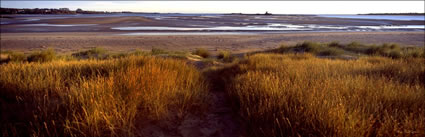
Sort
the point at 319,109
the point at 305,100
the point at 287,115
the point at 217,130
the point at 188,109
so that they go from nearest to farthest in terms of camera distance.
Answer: the point at 319,109, the point at 287,115, the point at 305,100, the point at 217,130, the point at 188,109

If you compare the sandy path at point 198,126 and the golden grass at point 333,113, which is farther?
the sandy path at point 198,126

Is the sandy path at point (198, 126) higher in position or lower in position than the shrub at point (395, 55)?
lower

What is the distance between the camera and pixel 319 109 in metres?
2.59

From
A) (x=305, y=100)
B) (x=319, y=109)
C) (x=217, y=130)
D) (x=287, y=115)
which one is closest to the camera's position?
(x=319, y=109)

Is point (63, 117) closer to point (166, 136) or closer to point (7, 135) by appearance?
point (7, 135)

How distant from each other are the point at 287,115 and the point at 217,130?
904 mm

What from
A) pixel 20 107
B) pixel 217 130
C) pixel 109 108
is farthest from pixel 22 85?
pixel 217 130

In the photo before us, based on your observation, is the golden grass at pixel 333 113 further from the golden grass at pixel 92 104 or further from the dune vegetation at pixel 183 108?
the golden grass at pixel 92 104

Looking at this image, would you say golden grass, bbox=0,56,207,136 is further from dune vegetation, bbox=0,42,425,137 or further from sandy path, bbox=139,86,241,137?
sandy path, bbox=139,86,241,137

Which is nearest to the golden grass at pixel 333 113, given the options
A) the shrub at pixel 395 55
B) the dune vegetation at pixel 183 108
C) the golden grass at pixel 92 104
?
the dune vegetation at pixel 183 108

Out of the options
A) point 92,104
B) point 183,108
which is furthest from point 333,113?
point 92,104

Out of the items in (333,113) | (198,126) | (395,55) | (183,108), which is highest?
(395,55)

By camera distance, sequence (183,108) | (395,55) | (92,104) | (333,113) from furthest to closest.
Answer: (395,55), (183,108), (92,104), (333,113)

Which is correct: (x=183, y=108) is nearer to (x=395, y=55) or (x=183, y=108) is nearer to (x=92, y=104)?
(x=92, y=104)
